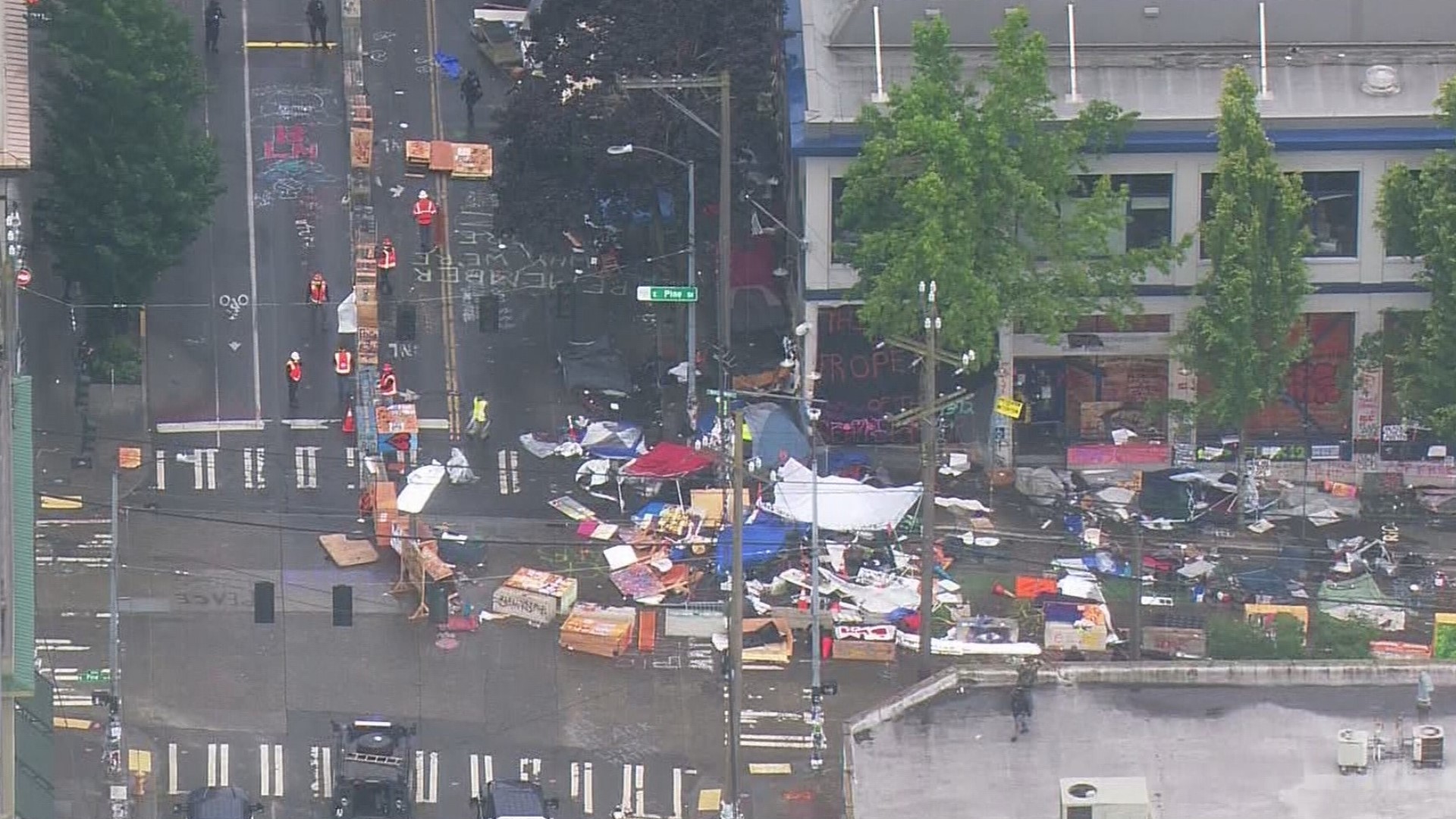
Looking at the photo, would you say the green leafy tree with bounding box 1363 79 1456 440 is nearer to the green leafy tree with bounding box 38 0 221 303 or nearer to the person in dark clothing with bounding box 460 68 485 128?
the person in dark clothing with bounding box 460 68 485 128

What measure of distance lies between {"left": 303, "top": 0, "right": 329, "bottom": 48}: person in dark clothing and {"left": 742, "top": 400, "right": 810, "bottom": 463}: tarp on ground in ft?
68.7

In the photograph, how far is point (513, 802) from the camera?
82.6 m

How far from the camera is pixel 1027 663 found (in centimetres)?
8325

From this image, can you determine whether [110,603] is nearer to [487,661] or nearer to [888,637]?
[487,661]

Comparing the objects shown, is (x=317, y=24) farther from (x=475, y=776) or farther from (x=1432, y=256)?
(x=1432, y=256)

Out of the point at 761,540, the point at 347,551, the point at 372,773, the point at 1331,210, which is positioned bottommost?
the point at 372,773

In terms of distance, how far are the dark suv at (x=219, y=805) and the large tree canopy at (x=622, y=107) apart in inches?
884

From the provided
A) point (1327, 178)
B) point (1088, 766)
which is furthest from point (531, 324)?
point (1088, 766)

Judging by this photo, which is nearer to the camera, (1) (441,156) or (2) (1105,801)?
(2) (1105,801)

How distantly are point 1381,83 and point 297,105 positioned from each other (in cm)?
3137

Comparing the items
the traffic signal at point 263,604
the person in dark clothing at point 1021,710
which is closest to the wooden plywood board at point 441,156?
the traffic signal at point 263,604

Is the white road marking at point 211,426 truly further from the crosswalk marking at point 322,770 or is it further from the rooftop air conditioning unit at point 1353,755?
the rooftop air conditioning unit at point 1353,755

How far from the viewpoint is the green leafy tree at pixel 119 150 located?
100 m

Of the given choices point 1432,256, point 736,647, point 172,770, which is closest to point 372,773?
point 172,770
